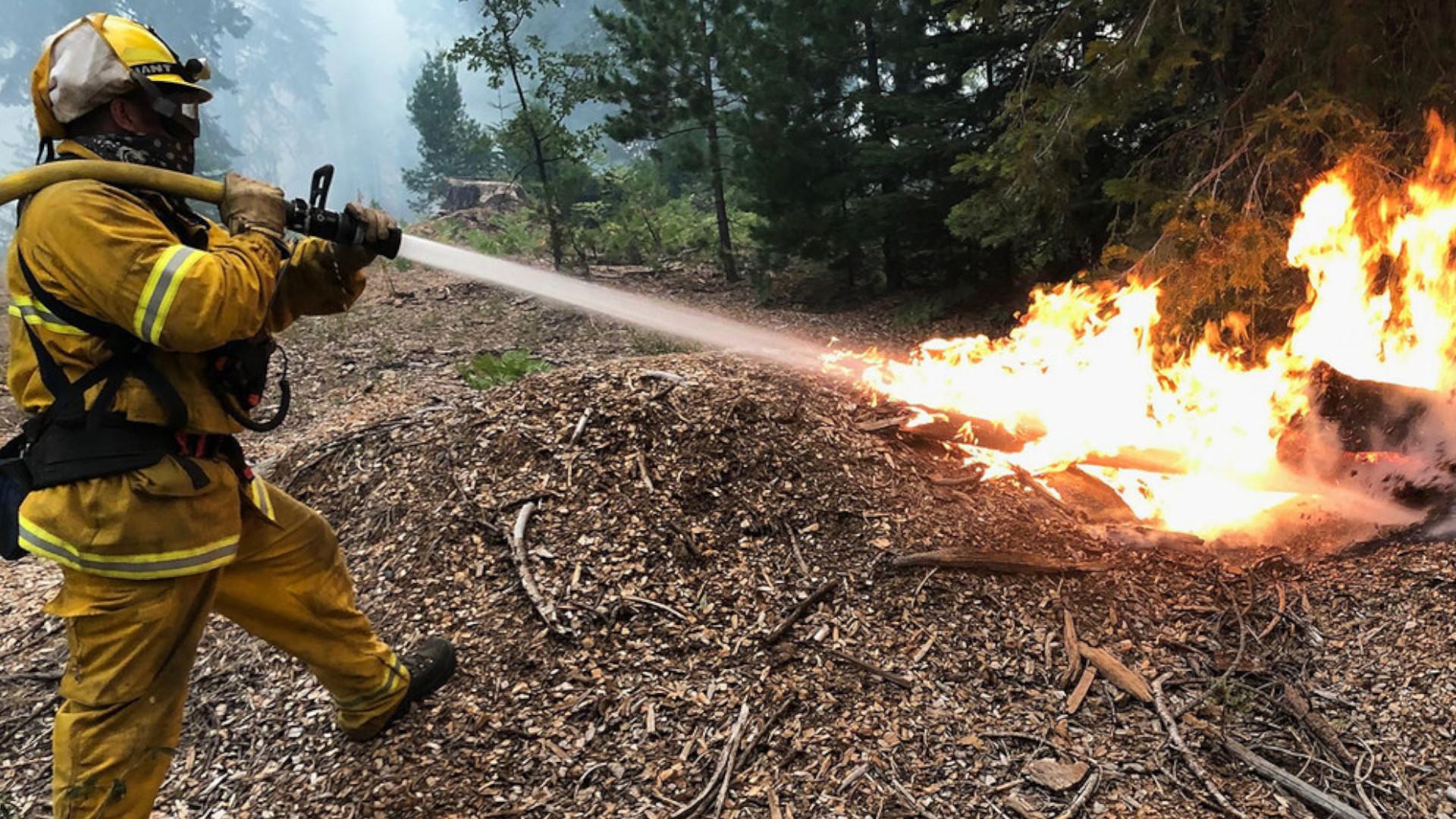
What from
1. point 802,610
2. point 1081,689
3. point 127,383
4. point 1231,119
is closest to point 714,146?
point 1231,119

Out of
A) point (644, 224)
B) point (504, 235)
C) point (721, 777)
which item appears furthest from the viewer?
point (504, 235)

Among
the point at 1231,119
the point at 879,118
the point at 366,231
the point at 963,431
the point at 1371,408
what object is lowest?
the point at 963,431

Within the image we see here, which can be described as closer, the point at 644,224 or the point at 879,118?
the point at 879,118

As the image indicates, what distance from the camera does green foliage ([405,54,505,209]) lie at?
32875 millimetres

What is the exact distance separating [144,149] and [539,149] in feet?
39.1

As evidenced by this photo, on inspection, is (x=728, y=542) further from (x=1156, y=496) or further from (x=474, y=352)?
(x=474, y=352)

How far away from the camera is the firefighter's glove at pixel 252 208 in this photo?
8.30ft

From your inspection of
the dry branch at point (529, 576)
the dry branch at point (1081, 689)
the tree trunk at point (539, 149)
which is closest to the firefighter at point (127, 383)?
the dry branch at point (529, 576)

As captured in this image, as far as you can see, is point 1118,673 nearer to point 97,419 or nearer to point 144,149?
point 97,419

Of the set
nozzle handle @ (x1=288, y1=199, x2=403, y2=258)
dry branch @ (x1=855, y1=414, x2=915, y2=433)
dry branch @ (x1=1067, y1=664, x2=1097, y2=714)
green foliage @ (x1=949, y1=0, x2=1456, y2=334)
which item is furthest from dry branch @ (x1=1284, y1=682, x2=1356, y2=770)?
nozzle handle @ (x1=288, y1=199, x2=403, y2=258)

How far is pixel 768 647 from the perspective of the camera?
342 centimetres

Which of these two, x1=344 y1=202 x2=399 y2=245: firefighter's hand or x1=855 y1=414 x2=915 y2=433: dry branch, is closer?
x1=344 y1=202 x2=399 y2=245: firefighter's hand

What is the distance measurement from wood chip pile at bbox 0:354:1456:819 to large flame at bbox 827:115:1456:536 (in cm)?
81

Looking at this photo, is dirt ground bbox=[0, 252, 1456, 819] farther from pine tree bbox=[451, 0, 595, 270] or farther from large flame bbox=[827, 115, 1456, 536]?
pine tree bbox=[451, 0, 595, 270]
